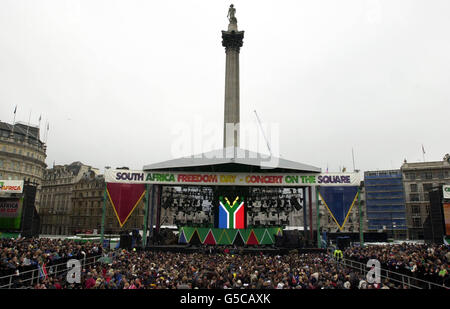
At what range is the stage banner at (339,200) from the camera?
1107 inches

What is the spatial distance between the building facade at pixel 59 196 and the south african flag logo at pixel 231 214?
6011 cm

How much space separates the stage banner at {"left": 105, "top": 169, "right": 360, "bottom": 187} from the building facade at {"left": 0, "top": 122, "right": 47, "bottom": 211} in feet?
125

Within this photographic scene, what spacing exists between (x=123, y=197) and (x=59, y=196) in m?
67.0

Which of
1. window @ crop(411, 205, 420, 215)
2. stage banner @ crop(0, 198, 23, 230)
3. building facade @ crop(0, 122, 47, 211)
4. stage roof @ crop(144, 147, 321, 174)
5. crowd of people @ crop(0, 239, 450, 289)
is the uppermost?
building facade @ crop(0, 122, 47, 211)

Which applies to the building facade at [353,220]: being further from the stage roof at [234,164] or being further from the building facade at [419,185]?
the stage roof at [234,164]

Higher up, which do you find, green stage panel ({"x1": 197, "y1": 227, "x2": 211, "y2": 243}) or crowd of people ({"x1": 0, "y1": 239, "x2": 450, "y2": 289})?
green stage panel ({"x1": 197, "y1": 227, "x2": 211, "y2": 243})

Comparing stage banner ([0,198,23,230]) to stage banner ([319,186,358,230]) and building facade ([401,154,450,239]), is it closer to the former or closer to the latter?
stage banner ([319,186,358,230])

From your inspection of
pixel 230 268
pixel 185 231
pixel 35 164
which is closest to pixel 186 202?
pixel 185 231

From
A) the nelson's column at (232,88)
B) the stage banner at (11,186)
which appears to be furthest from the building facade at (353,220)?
the stage banner at (11,186)

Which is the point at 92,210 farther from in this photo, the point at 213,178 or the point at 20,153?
the point at 213,178

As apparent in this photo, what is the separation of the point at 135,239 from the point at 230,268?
18012 millimetres

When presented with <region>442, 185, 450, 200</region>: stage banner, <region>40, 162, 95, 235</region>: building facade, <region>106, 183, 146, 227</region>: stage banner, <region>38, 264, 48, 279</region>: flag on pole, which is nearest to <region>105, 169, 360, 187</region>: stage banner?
<region>106, 183, 146, 227</region>: stage banner

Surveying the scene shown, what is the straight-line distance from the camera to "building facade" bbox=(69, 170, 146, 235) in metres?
75.0
